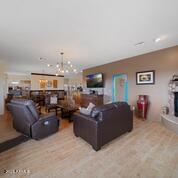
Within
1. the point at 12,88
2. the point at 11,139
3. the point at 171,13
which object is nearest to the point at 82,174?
the point at 11,139

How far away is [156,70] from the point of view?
4125mm

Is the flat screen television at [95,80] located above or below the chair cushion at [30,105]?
above

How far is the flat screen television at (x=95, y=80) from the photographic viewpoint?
6457 mm

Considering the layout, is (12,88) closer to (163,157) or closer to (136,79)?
(136,79)

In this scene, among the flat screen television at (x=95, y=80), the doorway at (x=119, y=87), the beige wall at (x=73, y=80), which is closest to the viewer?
the doorway at (x=119, y=87)

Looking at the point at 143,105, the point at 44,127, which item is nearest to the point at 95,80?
the point at 143,105

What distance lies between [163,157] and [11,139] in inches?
131

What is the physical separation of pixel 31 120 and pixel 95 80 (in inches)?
182

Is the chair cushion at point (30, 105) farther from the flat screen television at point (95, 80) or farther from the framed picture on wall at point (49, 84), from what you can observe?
the framed picture on wall at point (49, 84)

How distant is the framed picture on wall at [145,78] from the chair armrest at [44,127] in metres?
3.53

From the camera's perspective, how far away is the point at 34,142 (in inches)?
106

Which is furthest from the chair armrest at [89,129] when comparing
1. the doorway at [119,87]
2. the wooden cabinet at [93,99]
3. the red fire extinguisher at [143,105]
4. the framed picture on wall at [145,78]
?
the wooden cabinet at [93,99]

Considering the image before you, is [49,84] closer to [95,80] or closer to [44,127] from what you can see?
[95,80]

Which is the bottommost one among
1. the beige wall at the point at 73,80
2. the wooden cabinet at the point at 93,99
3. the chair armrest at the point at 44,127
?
the chair armrest at the point at 44,127
